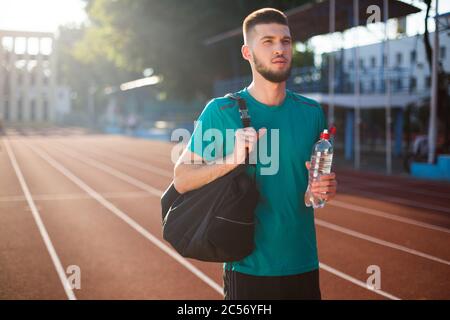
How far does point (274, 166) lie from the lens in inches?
97.0

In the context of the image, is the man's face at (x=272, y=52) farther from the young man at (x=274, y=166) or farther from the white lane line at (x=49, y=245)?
the white lane line at (x=49, y=245)

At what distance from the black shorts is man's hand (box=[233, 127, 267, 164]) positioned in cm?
54

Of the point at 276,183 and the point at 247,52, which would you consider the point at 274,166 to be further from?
the point at 247,52

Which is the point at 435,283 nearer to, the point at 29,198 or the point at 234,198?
the point at 234,198

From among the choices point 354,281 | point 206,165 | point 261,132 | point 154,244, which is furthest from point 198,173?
point 154,244

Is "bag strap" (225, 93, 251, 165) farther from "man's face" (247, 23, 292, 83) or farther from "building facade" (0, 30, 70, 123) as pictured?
"building facade" (0, 30, 70, 123)

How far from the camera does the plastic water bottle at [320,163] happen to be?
7.95 feet

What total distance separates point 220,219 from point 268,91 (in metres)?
0.59
